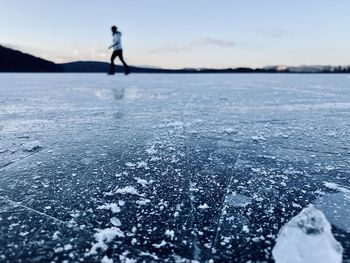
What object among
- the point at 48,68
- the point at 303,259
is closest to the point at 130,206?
the point at 303,259

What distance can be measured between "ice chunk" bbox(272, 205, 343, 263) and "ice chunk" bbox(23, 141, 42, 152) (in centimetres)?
182

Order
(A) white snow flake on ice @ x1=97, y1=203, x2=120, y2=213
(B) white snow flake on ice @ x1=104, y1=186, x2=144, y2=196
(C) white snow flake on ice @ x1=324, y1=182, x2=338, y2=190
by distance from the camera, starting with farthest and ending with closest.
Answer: (C) white snow flake on ice @ x1=324, y1=182, x2=338, y2=190, (B) white snow flake on ice @ x1=104, y1=186, x2=144, y2=196, (A) white snow flake on ice @ x1=97, y1=203, x2=120, y2=213

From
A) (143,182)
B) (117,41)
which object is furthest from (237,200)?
(117,41)

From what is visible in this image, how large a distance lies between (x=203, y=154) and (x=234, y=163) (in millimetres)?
283

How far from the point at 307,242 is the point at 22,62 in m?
47.9

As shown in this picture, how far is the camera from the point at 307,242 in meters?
1.02

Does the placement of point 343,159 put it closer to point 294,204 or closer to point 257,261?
point 294,204

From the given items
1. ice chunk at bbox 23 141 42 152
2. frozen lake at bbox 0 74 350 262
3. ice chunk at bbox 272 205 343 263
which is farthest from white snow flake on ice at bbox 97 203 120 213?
ice chunk at bbox 23 141 42 152

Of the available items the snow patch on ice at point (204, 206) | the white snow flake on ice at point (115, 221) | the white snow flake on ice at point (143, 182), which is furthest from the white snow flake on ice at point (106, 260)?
the white snow flake on ice at point (143, 182)

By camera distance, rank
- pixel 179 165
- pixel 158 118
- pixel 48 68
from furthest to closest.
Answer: pixel 48 68 < pixel 158 118 < pixel 179 165

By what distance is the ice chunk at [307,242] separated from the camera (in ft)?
3.18

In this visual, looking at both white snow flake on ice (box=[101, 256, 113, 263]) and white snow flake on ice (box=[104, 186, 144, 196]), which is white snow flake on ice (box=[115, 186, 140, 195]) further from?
white snow flake on ice (box=[101, 256, 113, 263])

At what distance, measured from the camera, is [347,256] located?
3.32ft

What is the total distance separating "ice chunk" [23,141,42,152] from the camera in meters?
2.20
